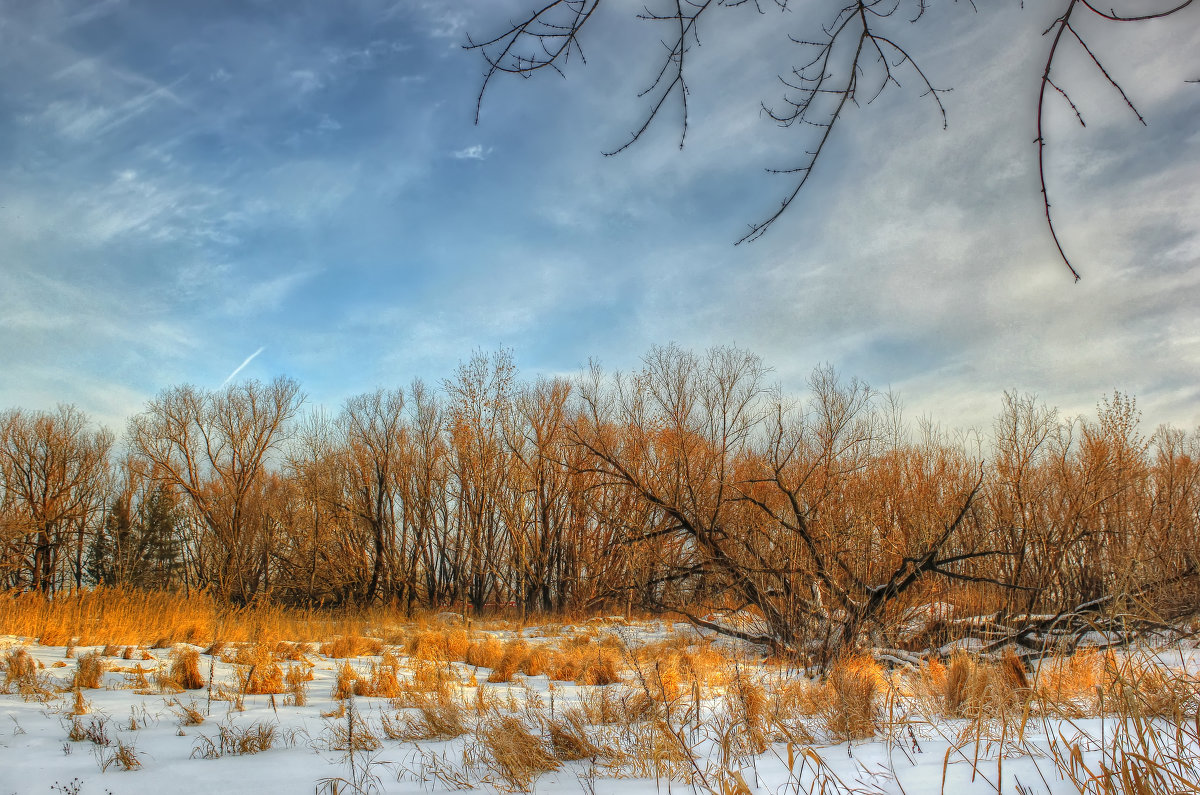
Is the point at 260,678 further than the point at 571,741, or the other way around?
the point at 260,678

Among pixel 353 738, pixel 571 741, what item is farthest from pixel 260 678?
pixel 571 741

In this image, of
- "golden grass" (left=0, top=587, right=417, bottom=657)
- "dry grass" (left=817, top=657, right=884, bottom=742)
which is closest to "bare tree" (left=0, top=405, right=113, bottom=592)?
"golden grass" (left=0, top=587, right=417, bottom=657)

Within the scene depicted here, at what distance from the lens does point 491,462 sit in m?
22.4

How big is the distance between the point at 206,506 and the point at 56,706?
22.6 metres

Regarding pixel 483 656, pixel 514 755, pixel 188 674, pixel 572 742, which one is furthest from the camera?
pixel 483 656

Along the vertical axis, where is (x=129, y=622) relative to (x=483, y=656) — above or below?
above

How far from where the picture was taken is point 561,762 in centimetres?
415

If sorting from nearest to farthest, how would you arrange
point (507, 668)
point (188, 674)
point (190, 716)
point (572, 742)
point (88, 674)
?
point (572, 742) < point (190, 716) < point (88, 674) < point (188, 674) < point (507, 668)

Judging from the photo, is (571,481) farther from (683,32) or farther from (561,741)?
(683,32)

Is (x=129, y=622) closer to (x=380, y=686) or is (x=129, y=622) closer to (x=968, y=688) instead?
(x=380, y=686)

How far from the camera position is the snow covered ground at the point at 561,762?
3.36 m

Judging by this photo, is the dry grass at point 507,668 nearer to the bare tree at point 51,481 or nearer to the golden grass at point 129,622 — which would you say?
the golden grass at point 129,622

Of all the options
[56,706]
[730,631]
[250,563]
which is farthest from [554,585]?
[56,706]

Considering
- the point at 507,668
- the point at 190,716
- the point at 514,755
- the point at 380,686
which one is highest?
the point at 514,755
